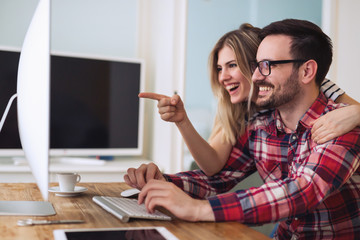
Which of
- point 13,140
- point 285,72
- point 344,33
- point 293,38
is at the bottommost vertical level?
point 13,140

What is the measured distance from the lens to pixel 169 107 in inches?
56.8

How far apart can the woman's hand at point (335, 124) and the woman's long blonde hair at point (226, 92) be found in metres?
0.43

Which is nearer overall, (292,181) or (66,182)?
(292,181)

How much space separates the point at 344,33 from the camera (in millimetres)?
3428

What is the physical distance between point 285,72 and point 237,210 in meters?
0.63

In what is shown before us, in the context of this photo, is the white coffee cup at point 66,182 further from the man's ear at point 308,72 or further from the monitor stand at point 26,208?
the man's ear at point 308,72

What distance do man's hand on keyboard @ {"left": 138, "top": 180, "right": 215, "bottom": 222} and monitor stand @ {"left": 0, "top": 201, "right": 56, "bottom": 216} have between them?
0.88 feet

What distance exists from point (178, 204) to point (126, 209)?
0.16 meters

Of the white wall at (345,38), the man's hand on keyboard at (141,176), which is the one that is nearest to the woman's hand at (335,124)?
the man's hand on keyboard at (141,176)

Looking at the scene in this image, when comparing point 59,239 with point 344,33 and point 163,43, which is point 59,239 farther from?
point 344,33

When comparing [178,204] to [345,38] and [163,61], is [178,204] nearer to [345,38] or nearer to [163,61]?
[163,61]

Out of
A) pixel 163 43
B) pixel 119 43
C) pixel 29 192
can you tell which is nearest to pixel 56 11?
pixel 119 43

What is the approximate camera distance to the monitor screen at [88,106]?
2.96 meters

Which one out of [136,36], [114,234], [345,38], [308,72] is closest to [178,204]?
[114,234]
